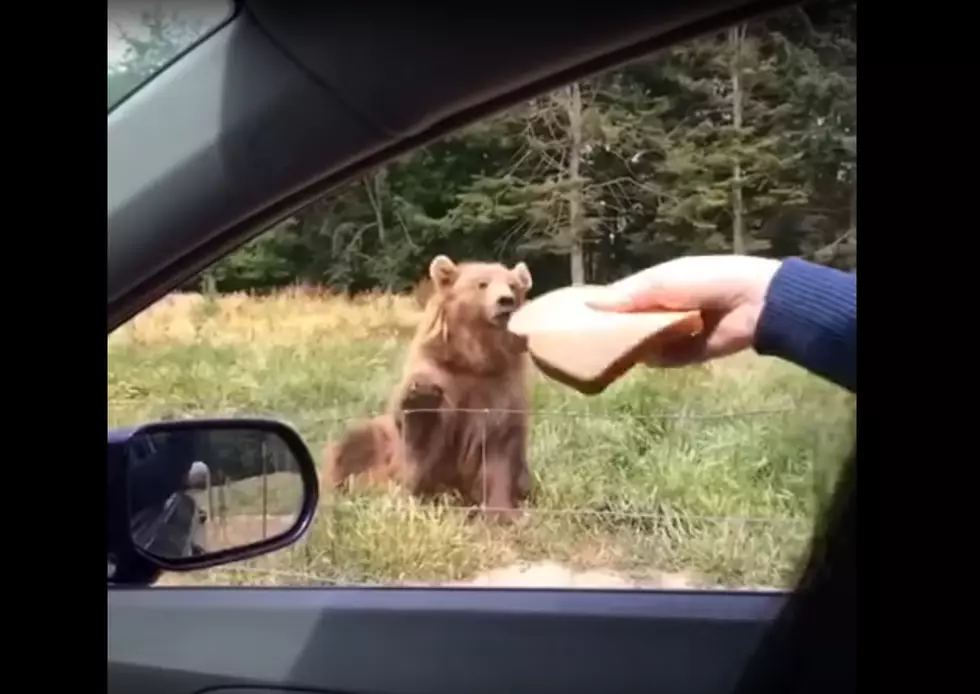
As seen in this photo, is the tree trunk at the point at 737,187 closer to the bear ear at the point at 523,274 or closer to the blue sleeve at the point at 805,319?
the blue sleeve at the point at 805,319

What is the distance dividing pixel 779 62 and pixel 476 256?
322 millimetres

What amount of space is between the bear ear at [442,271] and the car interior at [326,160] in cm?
17

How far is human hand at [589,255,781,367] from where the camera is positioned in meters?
1.21

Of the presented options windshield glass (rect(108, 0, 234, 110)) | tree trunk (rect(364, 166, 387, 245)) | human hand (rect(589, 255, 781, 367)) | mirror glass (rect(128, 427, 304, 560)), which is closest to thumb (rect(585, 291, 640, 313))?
human hand (rect(589, 255, 781, 367))

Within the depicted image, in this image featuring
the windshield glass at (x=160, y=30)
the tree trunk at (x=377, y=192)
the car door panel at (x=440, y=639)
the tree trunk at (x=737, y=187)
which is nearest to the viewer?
the windshield glass at (x=160, y=30)

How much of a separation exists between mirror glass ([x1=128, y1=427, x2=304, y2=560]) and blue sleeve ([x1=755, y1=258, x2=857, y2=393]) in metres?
0.45

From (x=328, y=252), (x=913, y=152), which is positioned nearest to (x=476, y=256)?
(x=328, y=252)

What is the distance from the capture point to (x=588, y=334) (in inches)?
49.2

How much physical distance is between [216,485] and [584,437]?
34cm

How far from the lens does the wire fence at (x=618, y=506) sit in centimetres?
122

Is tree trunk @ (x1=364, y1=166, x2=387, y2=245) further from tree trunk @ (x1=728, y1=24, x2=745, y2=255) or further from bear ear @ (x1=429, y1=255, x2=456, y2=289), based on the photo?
tree trunk @ (x1=728, y1=24, x2=745, y2=255)

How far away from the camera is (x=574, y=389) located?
126 cm

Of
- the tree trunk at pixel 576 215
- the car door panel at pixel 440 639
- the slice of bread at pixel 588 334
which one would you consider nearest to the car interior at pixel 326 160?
the car door panel at pixel 440 639
